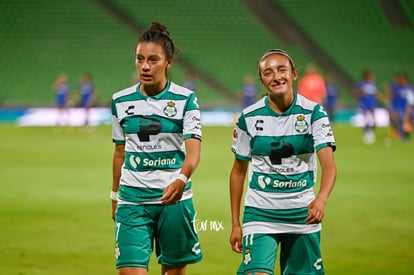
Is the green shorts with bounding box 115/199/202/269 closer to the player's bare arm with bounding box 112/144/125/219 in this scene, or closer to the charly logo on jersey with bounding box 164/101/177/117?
the player's bare arm with bounding box 112/144/125/219

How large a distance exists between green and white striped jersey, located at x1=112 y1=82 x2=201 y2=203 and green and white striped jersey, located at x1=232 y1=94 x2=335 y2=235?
1.99ft

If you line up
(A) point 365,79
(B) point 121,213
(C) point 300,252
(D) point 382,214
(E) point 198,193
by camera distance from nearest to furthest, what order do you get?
1. (C) point 300,252
2. (B) point 121,213
3. (D) point 382,214
4. (E) point 198,193
5. (A) point 365,79

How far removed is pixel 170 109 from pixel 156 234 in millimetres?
948

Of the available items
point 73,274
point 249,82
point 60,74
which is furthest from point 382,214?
point 60,74

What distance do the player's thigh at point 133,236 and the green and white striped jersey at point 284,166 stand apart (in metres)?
0.81

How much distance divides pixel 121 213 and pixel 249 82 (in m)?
33.7

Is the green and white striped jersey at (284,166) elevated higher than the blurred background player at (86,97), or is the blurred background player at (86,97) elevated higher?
the blurred background player at (86,97)

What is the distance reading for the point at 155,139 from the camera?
6266 mm

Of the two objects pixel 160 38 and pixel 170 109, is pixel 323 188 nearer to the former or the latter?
pixel 170 109

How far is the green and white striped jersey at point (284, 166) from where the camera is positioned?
18.9ft

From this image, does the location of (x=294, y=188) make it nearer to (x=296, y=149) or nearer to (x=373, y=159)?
(x=296, y=149)

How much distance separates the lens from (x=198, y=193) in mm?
15305

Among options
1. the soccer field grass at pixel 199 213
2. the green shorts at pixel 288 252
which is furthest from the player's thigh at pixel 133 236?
the soccer field grass at pixel 199 213

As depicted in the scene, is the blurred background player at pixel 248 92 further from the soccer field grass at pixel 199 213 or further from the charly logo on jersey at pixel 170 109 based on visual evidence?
the charly logo on jersey at pixel 170 109
